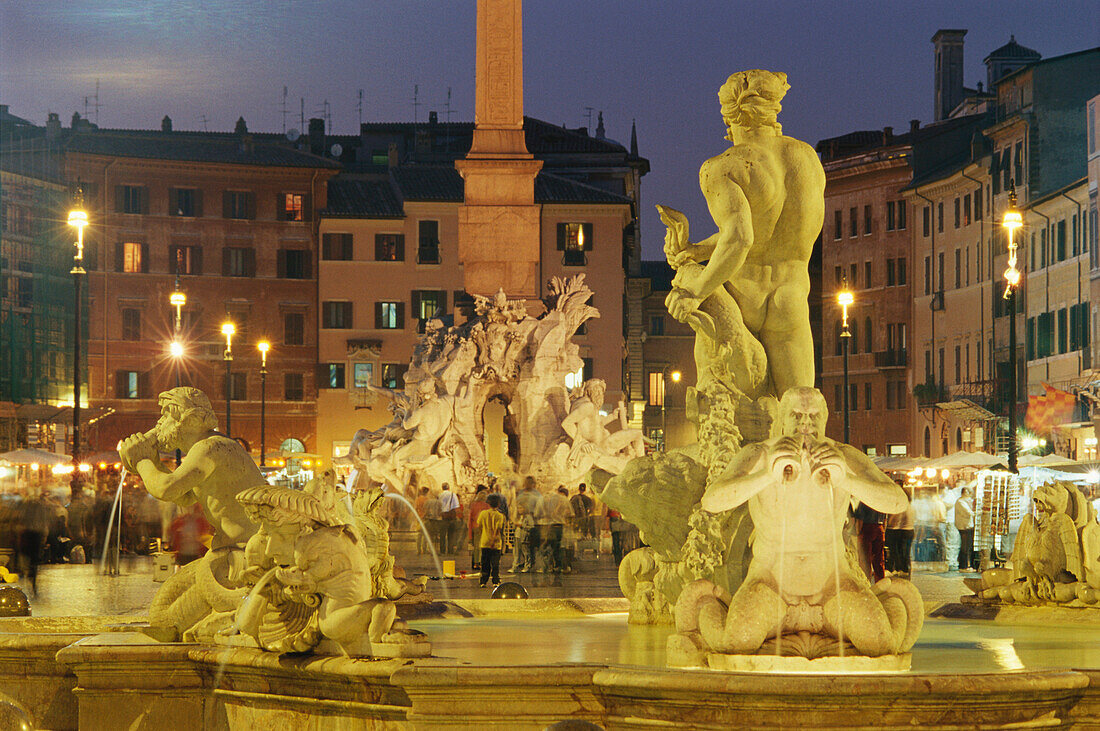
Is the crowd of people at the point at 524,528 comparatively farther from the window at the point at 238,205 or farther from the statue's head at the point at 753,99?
the window at the point at 238,205

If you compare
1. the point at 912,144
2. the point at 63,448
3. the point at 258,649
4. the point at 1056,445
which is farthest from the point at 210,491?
the point at 912,144

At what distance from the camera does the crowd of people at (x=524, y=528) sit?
19.2 m

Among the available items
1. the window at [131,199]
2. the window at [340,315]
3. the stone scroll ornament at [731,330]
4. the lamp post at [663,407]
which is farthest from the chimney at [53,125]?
the stone scroll ornament at [731,330]

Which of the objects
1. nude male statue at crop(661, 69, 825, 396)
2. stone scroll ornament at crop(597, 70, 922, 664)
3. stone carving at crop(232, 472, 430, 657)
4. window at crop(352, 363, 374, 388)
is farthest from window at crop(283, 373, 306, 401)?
stone carving at crop(232, 472, 430, 657)

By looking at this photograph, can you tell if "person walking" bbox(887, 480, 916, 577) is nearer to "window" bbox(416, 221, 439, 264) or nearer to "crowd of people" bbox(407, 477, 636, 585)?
"crowd of people" bbox(407, 477, 636, 585)

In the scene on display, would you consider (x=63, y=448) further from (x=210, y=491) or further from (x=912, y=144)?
(x=210, y=491)

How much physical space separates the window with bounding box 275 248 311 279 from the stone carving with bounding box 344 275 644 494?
30.9 m

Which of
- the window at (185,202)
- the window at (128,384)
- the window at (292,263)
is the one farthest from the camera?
the window at (185,202)

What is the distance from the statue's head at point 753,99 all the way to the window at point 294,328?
54382 mm

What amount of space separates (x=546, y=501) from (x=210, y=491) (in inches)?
589

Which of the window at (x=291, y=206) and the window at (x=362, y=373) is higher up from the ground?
the window at (x=291, y=206)

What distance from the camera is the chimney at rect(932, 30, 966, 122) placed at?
215ft

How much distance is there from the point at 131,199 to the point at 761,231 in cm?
5622

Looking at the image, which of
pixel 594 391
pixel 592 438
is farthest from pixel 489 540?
pixel 594 391
